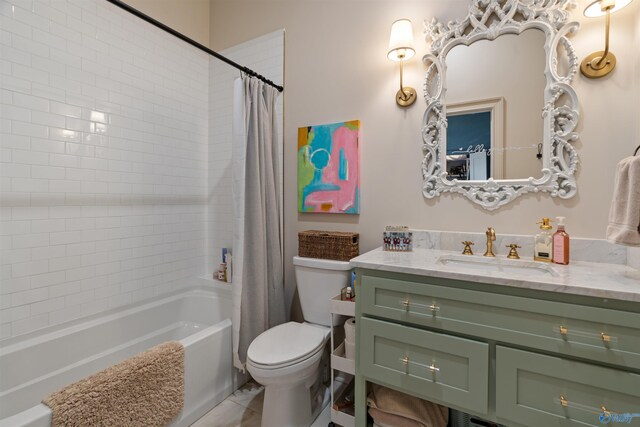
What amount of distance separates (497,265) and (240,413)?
5.33 feet

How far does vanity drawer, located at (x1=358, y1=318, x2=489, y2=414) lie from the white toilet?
1.08 feet

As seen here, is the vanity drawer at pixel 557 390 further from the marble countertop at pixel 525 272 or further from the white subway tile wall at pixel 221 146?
the white subway tile wall at pixel 221 146

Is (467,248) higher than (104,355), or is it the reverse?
(467,248)

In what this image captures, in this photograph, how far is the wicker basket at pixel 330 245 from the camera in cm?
178

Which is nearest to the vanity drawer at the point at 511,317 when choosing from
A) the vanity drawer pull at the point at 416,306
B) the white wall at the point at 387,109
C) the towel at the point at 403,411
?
the vanity drawer pull at the point at 416,306

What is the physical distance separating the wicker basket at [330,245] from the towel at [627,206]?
113cm

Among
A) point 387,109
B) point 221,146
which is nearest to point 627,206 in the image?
point 387,109

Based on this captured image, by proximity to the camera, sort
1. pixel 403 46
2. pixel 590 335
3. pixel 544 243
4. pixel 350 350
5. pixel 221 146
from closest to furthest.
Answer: pixel 590 335 → pixel 544 243 → pixel 350 350 → pixel 403 46 → pixel 221 146

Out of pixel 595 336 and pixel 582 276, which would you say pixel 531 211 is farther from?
pixel 595 336

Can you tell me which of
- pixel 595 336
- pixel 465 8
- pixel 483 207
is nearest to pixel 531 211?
pixel 483 207

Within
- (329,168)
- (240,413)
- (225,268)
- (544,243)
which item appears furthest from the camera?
(225,268)

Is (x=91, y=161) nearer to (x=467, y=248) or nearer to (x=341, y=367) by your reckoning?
(x=341, y=367)

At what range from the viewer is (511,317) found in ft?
3.43

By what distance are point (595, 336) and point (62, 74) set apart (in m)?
2.77
